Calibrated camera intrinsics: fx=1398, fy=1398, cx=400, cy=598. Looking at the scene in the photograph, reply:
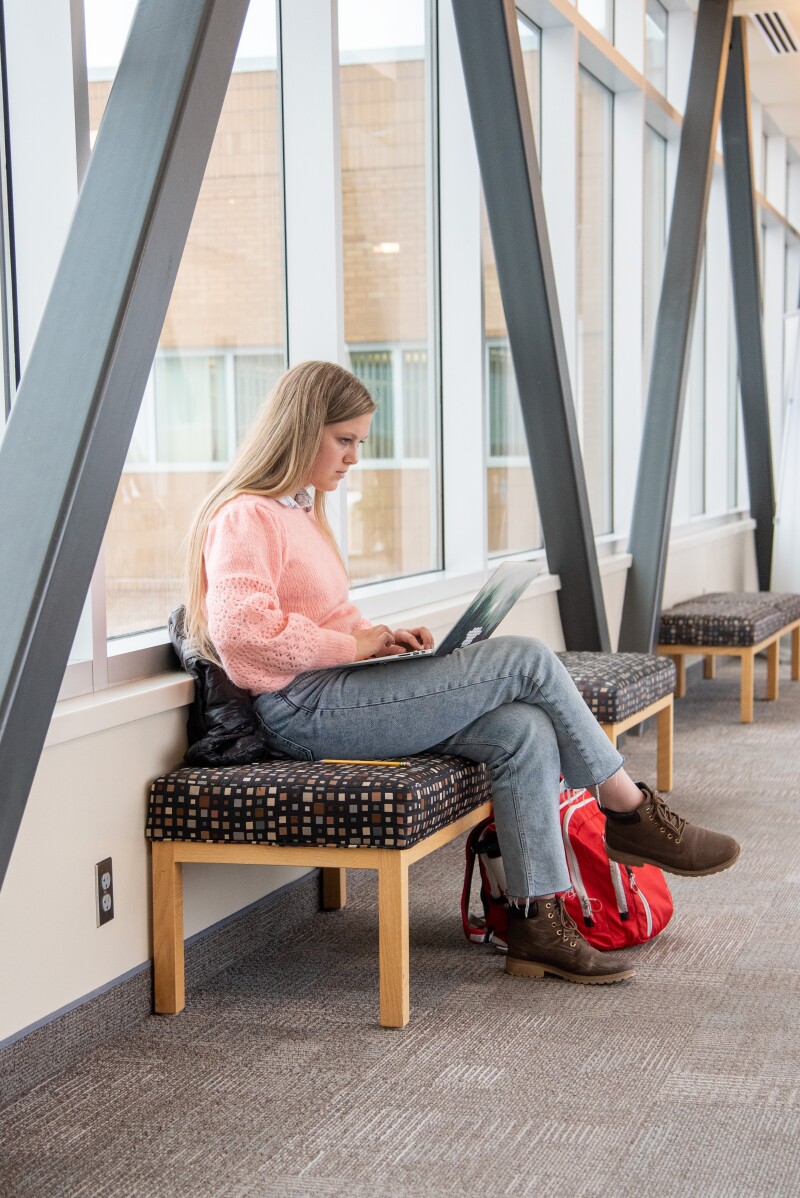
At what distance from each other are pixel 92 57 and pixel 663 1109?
7.40 ft

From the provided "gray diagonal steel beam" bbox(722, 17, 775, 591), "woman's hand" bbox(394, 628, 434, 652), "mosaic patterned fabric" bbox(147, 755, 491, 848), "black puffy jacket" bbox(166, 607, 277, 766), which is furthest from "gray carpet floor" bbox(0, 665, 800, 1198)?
"gray diagonal steel beam" bbox(722, 17, 775, 591)

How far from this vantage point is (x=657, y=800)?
306 centimetres

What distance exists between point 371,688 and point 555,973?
2.33ft

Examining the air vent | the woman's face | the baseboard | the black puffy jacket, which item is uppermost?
the air vent

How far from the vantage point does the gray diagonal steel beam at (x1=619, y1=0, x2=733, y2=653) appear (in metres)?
5.89

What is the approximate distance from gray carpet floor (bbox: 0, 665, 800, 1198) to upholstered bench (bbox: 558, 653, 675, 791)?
843 mm

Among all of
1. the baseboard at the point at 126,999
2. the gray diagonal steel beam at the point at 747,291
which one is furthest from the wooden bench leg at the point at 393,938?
the gray diagonal steel beam at the point at 747,291

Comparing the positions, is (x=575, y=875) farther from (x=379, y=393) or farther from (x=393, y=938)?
(x=379, y=393)

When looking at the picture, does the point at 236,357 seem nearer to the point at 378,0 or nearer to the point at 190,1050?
the point at 378,0

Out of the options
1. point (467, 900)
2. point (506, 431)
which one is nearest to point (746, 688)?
point (506, 431)

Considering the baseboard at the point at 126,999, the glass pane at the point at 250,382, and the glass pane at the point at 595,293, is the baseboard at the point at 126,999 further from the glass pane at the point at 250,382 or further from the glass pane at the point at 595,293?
the glass pane at the point at 595,293

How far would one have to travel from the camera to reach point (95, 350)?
2242 millimetres

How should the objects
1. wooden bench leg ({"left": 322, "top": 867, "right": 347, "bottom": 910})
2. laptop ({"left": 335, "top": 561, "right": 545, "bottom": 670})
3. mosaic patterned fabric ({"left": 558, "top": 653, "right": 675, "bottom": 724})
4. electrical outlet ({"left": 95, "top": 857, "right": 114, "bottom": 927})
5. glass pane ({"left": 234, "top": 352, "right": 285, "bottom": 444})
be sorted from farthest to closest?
mosaic patterned fabric ({"left": 558, "top": 653, "right": 675, "bottom": 724})
glass pane ({"left": 234, "top": 352, "right": 285, "bottom": 444})
wooden bench leg ({"left": 322, "top": 867, "right": 347, "bottom": 910})
laptop ({"left": 335, "top": 561, "right": 545, "bottom": 670})
electrical outlet ({"left": 95, "top": 857, "right": 114, "bottom": 927})

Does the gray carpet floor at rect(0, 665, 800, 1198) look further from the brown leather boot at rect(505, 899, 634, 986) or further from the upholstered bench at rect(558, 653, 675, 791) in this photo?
the upholstered bench at rect(558, 653, 675, 791)
